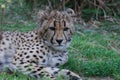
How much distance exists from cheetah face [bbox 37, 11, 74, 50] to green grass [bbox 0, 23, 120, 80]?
46 cm

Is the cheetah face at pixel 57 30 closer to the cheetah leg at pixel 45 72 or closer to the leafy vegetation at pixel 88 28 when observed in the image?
the cheetah leg at pixel 45 72

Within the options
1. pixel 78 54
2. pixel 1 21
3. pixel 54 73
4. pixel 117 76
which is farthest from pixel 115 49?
pixel 1 21

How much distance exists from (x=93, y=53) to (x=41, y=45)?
4.03ft

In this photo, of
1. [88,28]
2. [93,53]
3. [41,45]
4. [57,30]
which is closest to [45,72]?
[41,45]

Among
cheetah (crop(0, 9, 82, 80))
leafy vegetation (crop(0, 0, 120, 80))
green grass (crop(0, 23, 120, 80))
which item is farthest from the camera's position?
leafy vegetation (crop(0, 0, 120, 80))

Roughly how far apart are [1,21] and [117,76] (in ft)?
12.1

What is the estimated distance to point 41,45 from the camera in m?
5.81

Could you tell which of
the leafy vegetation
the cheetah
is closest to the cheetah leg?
the cheetah

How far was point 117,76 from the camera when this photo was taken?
5688 millimetres

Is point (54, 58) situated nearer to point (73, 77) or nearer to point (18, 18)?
point (73, 77)

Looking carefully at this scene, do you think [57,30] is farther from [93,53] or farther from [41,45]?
[93,53]

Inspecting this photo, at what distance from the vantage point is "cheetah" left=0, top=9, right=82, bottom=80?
5.64 meters

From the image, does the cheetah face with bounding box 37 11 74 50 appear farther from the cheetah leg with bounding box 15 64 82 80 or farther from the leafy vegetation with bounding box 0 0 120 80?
the leafy vegetation with bounding box 0 0 120 80

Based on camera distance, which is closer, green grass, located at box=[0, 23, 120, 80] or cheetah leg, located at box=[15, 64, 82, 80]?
cheetah leg, located at box=[15, 64, 82, 80]
